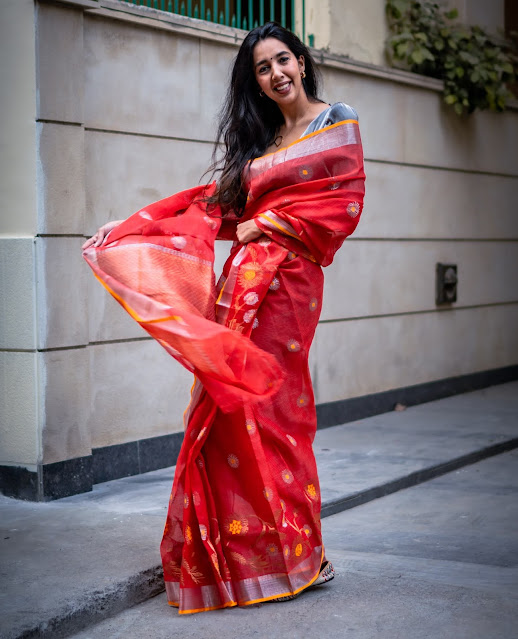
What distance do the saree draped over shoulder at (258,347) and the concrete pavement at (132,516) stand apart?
8.5 inches

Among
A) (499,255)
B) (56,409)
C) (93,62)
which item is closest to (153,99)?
(93,62)

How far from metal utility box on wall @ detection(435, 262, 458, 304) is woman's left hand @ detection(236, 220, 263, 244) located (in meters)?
5.55

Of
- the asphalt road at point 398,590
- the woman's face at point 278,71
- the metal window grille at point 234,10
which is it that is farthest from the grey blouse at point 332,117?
the metal window grille at point 234,10

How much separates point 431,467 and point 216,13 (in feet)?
10.8

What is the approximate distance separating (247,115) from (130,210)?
6.62 ft

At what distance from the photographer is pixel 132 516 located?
5117 millimetres

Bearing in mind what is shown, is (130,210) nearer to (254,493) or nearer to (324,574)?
(254,493)

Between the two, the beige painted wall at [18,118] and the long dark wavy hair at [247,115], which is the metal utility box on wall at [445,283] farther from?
the long dark wavy hair at [247,115]

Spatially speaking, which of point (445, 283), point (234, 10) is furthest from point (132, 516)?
point (445, 283)

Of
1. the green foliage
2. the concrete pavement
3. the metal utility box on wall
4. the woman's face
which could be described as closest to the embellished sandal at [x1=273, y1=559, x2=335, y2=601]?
the concrete pavement

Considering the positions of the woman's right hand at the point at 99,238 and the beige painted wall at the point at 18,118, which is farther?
the beige painted wall at the point at 18,118

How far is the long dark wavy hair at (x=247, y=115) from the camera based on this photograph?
4.21 m

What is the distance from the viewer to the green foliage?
29.1 feet

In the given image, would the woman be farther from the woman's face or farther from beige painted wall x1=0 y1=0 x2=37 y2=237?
beige painted wall x1=0 y1=0 x2=37 y2=237
